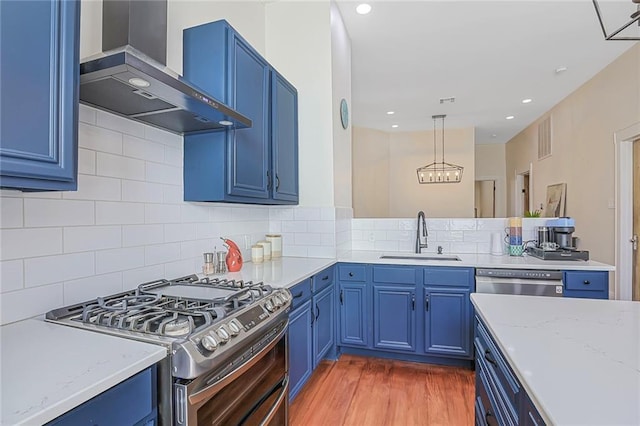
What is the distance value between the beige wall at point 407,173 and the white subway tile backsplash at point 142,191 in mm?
5167

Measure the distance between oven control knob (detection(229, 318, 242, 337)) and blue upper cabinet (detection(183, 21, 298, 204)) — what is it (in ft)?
3.07

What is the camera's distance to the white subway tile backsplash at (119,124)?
4.89 feet

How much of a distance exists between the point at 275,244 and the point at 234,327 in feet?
5.64

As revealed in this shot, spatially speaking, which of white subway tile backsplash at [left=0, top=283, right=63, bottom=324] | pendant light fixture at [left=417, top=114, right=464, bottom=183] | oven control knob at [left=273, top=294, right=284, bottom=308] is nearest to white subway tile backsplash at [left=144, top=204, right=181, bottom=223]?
white subway tile backsplash at [left=0, top=283, right=63, bottom=324]

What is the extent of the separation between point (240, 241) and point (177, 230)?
27.3 inches

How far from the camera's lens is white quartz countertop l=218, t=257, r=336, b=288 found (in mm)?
1932

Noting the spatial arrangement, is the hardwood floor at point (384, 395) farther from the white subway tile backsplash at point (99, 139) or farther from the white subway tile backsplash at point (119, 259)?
the white subway tile backsplash at point (99, 139)

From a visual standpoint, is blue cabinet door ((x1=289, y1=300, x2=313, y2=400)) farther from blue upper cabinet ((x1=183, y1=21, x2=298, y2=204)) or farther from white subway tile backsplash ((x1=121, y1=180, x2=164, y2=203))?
white subway tile backsplash ((x1=121, y1=180, x2=164, y2=203))

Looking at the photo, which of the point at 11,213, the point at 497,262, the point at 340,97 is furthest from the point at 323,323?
the point at 340,97

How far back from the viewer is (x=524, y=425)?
87 centimetres

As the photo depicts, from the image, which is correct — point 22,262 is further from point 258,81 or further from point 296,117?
point 296,117

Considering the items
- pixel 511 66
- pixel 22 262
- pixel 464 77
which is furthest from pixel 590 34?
pixel 22 262

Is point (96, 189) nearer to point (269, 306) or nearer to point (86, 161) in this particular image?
point (86, 161)

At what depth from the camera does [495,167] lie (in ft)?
28.4
